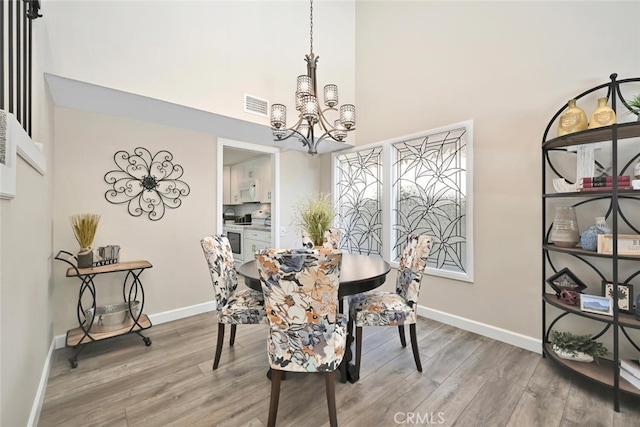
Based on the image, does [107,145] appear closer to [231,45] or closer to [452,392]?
[231,45]

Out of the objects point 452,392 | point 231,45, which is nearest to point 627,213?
point 452,392

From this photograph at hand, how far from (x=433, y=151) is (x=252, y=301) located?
100 inches

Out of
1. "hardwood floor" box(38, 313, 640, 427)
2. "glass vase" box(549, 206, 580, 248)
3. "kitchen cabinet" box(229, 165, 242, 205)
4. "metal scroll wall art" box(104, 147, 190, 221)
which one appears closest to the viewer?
"hardwood floor" box(38, 313, 640, 427)

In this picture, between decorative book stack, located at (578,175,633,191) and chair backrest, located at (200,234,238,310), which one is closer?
decorative book stack, located at (578,175,633,191)

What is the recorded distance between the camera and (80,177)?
259cm

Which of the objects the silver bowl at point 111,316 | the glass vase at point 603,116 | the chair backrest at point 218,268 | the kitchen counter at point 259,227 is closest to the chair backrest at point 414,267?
the glass vase at point 603,116

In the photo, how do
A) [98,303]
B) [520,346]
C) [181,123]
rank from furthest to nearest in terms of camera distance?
[181,123]
[98,303]
[520,346]

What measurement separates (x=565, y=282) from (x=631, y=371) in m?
0.63

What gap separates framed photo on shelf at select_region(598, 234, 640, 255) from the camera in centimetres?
174

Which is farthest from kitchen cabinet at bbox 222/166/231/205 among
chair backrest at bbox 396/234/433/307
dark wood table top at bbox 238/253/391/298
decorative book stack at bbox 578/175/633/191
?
decorative book stack at bbox 578/175/633/191

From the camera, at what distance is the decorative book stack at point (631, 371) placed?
173 cm

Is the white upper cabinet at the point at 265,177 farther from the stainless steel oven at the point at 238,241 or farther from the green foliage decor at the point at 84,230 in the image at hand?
the green foliage decor at the point at 84,230

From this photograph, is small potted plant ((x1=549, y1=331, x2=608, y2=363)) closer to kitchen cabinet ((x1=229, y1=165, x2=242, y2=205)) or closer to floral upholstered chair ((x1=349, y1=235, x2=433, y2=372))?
floral upholstered chair ((x1=349, y1=235, x2=433, y2=372))

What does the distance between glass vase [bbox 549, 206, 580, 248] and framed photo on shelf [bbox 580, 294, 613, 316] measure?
0.39 metres
